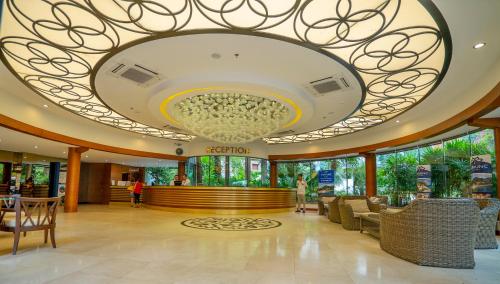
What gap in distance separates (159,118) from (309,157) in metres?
8.84

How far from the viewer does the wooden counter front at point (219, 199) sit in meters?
12.1

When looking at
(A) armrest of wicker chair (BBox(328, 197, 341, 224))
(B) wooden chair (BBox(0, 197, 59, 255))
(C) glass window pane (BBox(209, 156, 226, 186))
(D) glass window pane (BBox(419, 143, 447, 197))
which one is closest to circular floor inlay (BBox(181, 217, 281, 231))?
(A) armrest of wicker chair (BBox(328, 197, 341, 224))

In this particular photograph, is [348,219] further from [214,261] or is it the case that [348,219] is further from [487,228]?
[214,261]

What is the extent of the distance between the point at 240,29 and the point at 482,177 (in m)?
7.68

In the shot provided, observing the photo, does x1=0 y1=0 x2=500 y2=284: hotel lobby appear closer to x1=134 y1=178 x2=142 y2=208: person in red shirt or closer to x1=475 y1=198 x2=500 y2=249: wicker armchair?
x1=475 y1=198 x2=500 y2=249: wicker armchair

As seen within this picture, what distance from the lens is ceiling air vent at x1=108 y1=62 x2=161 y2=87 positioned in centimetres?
639

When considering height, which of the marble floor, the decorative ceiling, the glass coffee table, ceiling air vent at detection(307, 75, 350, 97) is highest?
the decorative ceiling

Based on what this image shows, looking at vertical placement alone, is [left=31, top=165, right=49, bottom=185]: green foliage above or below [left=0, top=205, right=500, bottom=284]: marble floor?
above

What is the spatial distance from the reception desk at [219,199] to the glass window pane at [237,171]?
3.53 meters

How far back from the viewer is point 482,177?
7.96m

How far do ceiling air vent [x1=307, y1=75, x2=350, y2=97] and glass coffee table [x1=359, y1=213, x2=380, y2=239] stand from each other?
10.3 ft

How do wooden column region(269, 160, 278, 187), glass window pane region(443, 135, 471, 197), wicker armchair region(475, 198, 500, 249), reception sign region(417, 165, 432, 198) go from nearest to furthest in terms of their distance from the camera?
wicker armchair region(475, 198, 500, 249)
glass window pane region(443, 135, 471, 197)
reception sign region(417, 165, 432, 198)
wooden column region(269, 160, 278, 187)

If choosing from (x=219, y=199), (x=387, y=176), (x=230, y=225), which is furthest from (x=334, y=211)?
(x=387, y=176)

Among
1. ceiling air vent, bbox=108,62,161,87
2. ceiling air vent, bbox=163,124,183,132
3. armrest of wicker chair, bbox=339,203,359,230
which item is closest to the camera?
ceiling air vent, bbox=108,62,161,87
